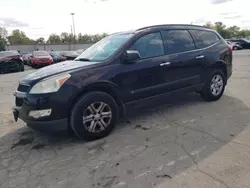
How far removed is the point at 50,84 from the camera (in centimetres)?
350

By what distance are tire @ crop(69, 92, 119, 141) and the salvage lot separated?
0.49 ft

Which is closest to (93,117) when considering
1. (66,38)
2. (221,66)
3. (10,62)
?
(221,66)

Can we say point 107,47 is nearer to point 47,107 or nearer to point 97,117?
point 97,117

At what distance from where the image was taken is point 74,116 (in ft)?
11.6

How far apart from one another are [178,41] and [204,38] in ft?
3.06

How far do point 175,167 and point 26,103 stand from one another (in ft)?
7.46

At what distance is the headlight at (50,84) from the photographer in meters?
3.46

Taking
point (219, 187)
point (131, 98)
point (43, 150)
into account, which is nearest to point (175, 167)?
→ point (219, 187)

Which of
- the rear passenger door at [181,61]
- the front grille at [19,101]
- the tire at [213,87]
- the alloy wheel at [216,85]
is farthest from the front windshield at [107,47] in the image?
the alloy wheel at [216,85]

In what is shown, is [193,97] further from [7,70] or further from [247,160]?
[7,70]

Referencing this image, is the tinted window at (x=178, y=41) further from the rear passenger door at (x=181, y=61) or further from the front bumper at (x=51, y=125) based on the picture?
the front bumper at (x=51, y=125)

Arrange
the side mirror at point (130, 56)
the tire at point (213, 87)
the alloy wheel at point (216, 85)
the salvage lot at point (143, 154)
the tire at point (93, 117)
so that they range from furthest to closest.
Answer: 1. the alloy wheel at point (216, 85)
2. the tire at point (213, 87)
3. the side mirror at point (130, 56)
4. the tire at point (93, 117)
5. the salvage lot at point (143, 154)

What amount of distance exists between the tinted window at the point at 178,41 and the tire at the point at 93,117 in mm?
1658

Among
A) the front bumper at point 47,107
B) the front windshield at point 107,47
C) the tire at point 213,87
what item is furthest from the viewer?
the tire at point 213,87
